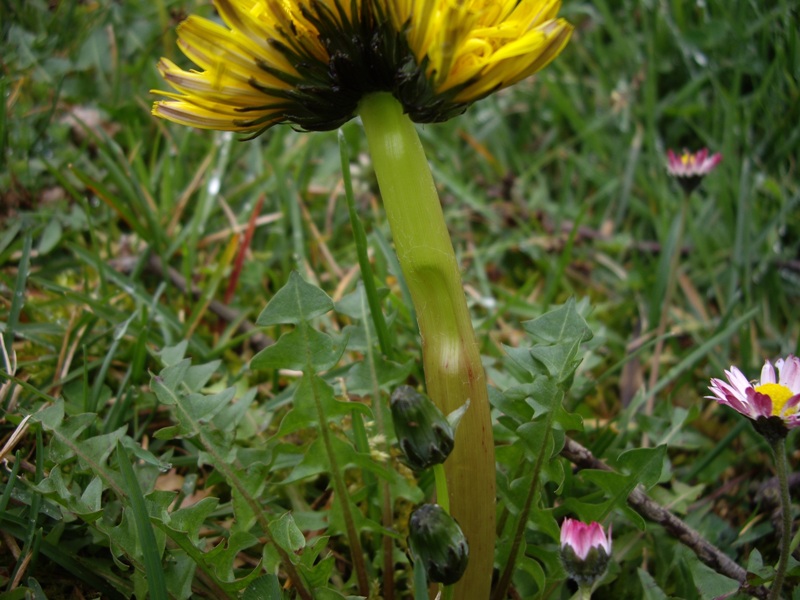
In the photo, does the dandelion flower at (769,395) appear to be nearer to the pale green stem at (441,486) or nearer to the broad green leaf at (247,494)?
the pale green stem at (441,486)

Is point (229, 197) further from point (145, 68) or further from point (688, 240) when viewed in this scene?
point (688, 240)

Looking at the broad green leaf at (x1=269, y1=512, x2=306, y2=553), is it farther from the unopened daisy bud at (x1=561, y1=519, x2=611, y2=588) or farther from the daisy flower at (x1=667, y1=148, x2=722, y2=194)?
the daisy flower at (x1=667, y1=148, x2=722, y2=194)

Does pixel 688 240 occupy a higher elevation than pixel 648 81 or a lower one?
lower

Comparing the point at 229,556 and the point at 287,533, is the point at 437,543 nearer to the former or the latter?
the point at 287,533

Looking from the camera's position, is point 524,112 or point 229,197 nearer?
point 229,197

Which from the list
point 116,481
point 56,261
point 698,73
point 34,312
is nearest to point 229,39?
point 116,481

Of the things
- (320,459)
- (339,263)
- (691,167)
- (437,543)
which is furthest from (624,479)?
(339,263)
